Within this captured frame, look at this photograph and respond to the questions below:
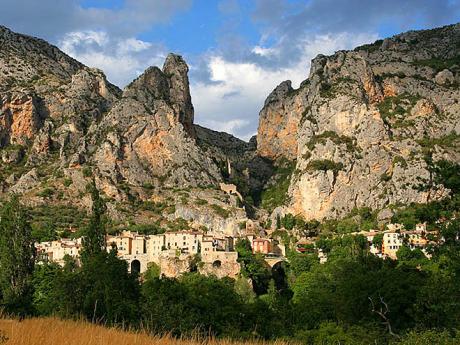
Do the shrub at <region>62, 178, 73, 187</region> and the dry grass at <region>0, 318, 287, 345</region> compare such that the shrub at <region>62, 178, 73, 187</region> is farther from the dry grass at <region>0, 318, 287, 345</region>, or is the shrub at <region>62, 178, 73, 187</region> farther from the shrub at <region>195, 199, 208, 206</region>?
the dry grass at <region>0, 318, 287, 345</region>

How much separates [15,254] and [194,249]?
109 ft

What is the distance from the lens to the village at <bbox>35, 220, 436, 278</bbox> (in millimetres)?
72250

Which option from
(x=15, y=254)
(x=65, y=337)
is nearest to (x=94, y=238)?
(x=15, y=254)

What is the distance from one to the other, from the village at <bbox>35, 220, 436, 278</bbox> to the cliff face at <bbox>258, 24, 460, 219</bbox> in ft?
50.4

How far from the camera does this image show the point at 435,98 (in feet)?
379

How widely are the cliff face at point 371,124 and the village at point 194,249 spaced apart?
1536 cm

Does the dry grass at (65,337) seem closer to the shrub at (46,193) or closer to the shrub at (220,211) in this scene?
the shrub at (220,211)

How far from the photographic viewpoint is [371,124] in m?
107

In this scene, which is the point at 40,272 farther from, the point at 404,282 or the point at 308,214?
the point at 308,214

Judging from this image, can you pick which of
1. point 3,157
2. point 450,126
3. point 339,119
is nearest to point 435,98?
point 450,126

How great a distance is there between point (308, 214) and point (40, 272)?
189 ft

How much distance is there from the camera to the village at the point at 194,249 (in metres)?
72.2

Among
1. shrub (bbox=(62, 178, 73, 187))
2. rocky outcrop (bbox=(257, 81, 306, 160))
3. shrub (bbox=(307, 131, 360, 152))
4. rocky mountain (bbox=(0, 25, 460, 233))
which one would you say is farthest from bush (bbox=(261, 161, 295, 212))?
shrub (bbox=(62, 178, 73, 187))

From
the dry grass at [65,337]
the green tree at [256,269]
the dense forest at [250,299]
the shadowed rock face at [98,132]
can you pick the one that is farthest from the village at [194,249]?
the dry grass at [65,337]
